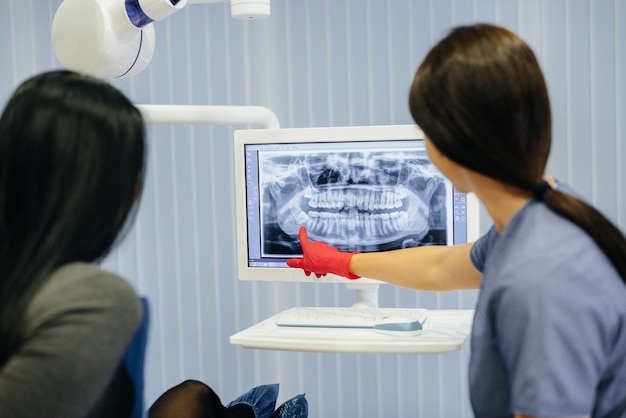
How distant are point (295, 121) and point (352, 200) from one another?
0.79m

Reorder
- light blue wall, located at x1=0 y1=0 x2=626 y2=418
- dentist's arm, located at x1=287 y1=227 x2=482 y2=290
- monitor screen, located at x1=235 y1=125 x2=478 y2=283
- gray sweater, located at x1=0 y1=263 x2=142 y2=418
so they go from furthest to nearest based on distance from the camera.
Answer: light blue wall, located at x1=0 y1=0 x2=626 y2=418 < monitor screen, located at x1=235 y1=125 x2=478 y2=283 < dentist's arm, located at x1=287 y1=227 x2=482 y2=290 < gray sweater, located at x1=0 y1=263 x2=142 y2=418

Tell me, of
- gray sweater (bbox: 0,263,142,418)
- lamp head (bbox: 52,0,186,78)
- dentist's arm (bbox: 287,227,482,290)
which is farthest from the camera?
lamp head (bbox: 52,0,186,78)

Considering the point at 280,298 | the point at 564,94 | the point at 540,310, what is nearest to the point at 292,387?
the point at 280,298

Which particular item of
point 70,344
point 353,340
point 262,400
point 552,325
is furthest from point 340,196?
point 70,344

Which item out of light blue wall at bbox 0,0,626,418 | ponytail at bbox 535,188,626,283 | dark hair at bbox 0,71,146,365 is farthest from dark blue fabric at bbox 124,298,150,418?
light blue wall at bbox 0,0,626,418

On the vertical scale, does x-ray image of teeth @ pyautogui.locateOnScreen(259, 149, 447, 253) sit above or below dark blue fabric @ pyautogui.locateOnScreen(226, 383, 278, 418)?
above

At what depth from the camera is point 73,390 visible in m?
0.96

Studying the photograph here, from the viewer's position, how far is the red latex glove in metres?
1.97

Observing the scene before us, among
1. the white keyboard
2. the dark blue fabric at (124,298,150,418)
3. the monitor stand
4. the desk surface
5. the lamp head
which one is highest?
the lamp head

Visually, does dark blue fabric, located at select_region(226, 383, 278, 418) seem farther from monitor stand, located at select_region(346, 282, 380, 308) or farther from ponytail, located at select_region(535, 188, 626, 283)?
ponytail, located at select_region(535, 188, 626, 283)

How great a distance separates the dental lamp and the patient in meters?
0.84

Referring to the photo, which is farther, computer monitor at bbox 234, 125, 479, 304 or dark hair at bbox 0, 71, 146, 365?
computer monitor at bbox 234, 125, 479, 304

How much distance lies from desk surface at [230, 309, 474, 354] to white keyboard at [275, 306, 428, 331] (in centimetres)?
2

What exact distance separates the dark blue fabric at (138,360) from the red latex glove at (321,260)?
2.89 ft
